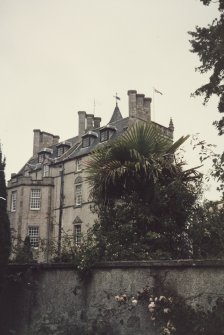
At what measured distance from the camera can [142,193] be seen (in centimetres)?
1305

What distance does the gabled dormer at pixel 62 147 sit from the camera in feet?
154

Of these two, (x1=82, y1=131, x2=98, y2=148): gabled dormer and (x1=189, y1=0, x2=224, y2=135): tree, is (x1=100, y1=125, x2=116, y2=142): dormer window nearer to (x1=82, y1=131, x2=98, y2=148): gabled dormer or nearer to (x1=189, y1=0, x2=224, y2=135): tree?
(x1=82, y1=131, x2=98, y2=148): gabled dormer

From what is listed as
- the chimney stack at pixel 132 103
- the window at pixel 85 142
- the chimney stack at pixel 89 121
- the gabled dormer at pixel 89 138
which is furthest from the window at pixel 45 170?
the chimney stack at pixel 132 103

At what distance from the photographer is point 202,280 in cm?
831

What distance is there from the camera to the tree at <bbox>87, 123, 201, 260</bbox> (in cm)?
1202

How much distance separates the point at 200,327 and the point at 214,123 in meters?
8.10

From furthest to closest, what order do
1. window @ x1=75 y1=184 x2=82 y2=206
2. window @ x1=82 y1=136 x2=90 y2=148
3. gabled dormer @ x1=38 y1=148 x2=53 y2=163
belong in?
1. gabled dormer @ x1=38 y1=148 x2=53 y2=163
2. window @ x1=82 y1=136 x2=90 y2=148
3. window @ x1=75 y1=184 x2=82 y2=206

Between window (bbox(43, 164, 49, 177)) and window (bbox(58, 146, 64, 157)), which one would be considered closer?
window (bbox(43, 164, 49, 177))

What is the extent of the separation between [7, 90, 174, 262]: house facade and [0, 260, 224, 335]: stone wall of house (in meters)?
26.9

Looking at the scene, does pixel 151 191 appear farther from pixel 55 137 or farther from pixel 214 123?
pixel 55 137

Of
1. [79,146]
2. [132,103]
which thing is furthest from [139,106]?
[79,146]

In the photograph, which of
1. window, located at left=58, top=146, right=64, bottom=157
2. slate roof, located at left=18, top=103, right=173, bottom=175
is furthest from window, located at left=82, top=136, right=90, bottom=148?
window, located at left=58, top=146, right=64, bottom=157

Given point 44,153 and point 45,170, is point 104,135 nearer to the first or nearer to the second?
point 45,170

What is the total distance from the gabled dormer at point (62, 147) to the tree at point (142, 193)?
1325 inches
